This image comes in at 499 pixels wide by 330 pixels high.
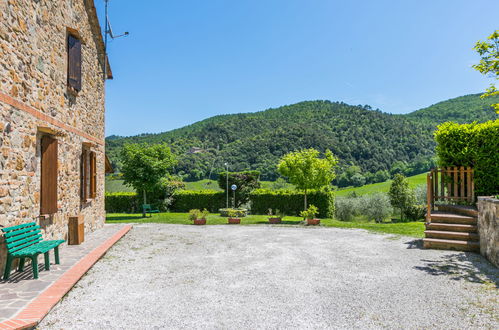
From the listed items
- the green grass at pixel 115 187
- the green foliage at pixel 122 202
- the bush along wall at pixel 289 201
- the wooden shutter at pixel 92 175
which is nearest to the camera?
the wooden shutter at pixel 92 175

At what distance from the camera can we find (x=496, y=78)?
787 centimetres

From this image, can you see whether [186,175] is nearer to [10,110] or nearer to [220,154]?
[220,154]

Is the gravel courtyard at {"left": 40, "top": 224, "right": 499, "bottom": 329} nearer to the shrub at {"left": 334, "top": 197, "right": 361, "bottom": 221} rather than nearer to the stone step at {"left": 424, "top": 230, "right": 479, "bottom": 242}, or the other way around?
the stone step at {"left": 424, "top": 230, "right": 479, "bottom": 242}

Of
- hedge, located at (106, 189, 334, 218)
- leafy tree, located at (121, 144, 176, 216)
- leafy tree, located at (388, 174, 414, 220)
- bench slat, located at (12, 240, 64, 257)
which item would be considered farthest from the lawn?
bench slat, located at (12, 240, 64, 257)

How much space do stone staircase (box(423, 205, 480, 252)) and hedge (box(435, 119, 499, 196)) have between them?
2.97 ft

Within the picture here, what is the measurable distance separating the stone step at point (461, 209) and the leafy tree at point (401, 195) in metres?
10.9

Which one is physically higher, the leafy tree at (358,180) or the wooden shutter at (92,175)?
the wooden shutter at (92,175)

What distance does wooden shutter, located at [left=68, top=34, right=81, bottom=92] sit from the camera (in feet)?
28.1

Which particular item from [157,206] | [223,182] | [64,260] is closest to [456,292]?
[64,260]

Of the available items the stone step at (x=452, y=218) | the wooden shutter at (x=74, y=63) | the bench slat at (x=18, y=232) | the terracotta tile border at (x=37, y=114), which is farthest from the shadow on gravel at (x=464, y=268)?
the wooden shutter at (x=74, y=63)

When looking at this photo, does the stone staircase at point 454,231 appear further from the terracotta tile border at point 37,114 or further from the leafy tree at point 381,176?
the leafy tree at point 381,176

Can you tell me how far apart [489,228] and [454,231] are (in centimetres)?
143

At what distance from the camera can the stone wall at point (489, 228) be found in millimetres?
6613

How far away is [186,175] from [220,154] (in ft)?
30.8
